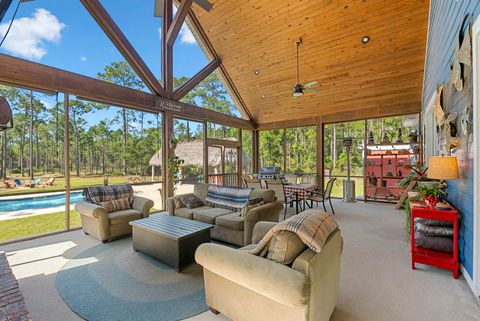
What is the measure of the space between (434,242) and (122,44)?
20.9 feet

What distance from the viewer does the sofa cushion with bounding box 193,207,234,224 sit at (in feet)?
11.8

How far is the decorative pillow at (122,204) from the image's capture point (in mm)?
4082

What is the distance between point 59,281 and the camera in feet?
8.14

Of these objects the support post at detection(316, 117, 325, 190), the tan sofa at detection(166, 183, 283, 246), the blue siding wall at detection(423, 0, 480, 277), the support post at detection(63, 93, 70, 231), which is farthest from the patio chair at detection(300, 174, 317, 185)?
the support post at detection(63, 93, 70, 231)

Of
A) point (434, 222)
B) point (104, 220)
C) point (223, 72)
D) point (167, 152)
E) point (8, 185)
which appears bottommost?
point (104, 220)

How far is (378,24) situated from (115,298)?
6.53m

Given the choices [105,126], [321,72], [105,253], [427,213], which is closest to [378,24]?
[321,72]

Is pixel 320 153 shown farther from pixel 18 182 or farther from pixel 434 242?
pixel 18 182

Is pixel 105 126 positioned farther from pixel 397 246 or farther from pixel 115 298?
pixel 397 246

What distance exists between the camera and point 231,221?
3.34m

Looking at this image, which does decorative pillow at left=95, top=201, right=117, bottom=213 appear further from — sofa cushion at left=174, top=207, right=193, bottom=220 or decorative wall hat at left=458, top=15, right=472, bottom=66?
decorative wall hat at left=458, top=15, right=472, bottom=66

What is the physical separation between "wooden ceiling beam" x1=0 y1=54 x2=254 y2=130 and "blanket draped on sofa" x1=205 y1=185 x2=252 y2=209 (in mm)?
2731

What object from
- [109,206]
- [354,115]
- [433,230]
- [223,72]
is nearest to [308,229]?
[433,230]

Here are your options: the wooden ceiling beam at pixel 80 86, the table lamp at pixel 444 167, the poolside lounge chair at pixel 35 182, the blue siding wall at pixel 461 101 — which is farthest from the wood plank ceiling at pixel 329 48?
the poolside lounge chair at pixel 35 182
